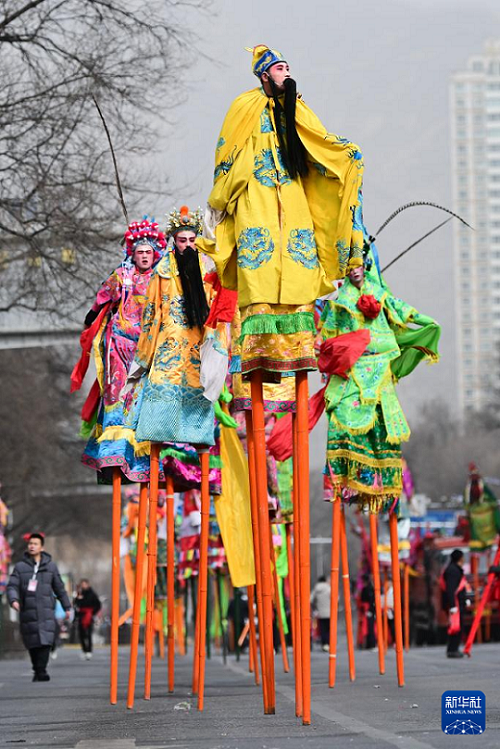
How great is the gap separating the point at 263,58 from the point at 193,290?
8.16 ft

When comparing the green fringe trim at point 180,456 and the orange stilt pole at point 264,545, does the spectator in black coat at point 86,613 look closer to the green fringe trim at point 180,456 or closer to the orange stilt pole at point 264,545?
the green fringe trim at point 180,456

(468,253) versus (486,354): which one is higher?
(468,253)

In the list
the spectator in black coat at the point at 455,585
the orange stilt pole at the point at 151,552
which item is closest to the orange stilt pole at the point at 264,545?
the orange stilt pole at the point at 151,552

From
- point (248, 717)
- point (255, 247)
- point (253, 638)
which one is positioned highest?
point (255, 247)

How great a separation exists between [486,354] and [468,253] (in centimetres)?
1290

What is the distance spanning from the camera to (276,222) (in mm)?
8312

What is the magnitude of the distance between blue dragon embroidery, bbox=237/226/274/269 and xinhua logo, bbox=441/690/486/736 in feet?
8.40

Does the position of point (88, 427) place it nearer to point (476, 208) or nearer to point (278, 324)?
point (278, 324)

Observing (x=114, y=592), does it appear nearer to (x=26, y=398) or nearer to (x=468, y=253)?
(x=26, y=398)

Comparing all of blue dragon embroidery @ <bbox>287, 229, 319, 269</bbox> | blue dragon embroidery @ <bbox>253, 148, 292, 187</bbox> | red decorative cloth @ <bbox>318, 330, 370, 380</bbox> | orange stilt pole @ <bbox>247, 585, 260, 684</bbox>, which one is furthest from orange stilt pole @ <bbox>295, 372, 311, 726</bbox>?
orange stilt pole @ <bbox>247, 585, 260, 684</bbox>

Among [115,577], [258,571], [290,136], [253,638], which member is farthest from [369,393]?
[290,136]

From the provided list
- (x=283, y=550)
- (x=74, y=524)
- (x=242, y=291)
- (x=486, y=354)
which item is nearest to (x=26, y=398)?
(x=74, y=524)

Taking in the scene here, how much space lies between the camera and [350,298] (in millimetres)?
11828

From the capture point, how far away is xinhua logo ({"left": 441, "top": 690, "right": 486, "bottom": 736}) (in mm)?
6504
